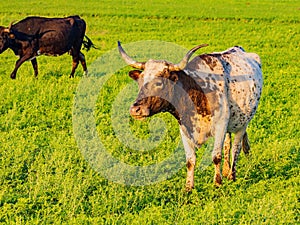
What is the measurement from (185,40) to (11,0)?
13989 mm

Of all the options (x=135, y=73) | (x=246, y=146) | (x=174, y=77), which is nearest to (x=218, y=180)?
(x=246, y=146)

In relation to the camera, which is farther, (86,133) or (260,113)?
(260,113)

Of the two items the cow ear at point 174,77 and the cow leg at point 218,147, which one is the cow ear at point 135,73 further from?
the cow leg at point 218,147

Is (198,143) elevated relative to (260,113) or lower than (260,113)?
elevated

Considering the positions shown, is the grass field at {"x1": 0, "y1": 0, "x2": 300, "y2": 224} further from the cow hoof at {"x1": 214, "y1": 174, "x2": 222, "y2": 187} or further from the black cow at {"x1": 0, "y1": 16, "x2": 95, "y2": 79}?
the black cow at {"x1": 0, "y1": 16, "x2": 95, "y2": 79}

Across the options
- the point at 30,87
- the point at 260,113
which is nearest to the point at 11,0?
the point at 30,87

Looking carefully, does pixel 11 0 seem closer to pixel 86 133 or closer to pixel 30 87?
pixel 30 87

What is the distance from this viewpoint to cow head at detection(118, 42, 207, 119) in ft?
22.5

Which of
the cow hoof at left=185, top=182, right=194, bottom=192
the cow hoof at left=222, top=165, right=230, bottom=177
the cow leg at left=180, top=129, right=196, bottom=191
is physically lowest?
the cow hoof at left=222, top=165, right=230, bottom=177

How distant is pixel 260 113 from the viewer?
38.3 feet

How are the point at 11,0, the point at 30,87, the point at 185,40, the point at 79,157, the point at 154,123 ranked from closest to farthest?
the point at 79,157 → the point at 154,123 → the point at 30,87 → the point at 185,40 → the point at 11,0

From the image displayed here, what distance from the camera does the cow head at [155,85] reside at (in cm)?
685

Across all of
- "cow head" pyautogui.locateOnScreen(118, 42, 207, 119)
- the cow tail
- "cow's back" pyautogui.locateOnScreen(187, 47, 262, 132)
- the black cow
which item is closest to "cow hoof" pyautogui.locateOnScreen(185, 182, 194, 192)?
"cow's back" pyautogui.locateOnScreen(187, 47, 262, 132)

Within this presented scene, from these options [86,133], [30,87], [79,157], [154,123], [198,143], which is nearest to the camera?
[198,143]
